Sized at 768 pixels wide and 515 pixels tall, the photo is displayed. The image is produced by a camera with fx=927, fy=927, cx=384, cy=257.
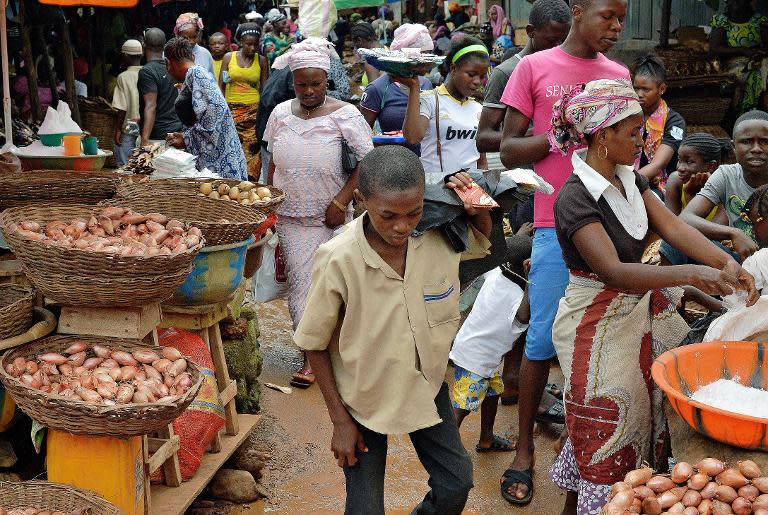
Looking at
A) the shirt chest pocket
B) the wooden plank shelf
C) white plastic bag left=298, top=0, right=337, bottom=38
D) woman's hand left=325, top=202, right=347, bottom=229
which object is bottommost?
the wooden plank shelf

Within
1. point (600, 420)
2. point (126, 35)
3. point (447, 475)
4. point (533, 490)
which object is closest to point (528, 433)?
point (533, 490)

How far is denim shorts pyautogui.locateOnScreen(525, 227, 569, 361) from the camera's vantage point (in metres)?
4.15

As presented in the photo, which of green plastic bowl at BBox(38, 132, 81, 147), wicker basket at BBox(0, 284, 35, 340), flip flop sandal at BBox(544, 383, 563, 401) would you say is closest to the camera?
wicker basket at BBox(0, 284, 35, 340)

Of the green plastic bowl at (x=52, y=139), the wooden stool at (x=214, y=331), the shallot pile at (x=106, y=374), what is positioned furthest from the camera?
the green plastic bowl at (x=52, y=139)

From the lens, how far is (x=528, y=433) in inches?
175

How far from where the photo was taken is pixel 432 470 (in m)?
3.36

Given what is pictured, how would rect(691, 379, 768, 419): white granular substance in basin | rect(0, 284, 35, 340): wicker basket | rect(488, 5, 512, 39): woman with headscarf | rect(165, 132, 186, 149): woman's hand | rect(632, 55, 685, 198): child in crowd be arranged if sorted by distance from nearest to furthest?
rect(691, 379, 768, 419): white granular substance in basin < rect(0, 284, 35, 340): wicker basket < rect(632, 55, 685, 198): child in crowd < rect(165, 132, 186, 149): woman's hand < rect(488, 5, 512, 39): woman with headscarf

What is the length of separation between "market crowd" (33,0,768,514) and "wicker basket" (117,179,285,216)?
0.52 meters

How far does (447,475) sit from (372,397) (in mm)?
426

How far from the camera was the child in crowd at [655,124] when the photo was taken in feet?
19.6

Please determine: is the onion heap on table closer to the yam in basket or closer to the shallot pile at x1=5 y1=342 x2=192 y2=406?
the yam in basket

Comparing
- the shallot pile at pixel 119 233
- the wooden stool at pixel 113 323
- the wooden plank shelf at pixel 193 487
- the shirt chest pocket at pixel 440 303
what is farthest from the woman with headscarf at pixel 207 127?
the shirt chest pocket at pixel 440 303

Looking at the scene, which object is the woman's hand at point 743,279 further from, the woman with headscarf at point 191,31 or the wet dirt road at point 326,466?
the woman with headscarf at point 191,31

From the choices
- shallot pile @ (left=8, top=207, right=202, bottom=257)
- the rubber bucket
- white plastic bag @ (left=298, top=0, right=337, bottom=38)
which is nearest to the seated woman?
white plastic bag @ (left=298, top=0, right=337, bottom=38)
